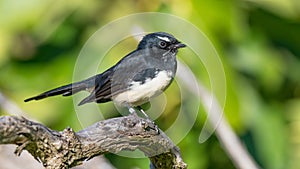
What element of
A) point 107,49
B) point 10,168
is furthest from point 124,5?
point 10,168

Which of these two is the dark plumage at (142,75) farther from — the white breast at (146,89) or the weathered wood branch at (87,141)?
the weathered wood branch at (87,141)

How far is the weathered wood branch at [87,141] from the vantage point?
193 centimetres

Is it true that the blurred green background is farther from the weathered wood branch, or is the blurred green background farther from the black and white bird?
the weathered wood branch

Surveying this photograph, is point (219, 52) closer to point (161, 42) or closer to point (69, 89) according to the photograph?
point (161, 42)


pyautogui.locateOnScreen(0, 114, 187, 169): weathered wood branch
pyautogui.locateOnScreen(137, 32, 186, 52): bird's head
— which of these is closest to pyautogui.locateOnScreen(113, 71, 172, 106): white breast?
pyautogui.locateOnScreen(137, 32, 186, 52): bird's head

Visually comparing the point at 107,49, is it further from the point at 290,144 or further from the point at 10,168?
the point at 290,144

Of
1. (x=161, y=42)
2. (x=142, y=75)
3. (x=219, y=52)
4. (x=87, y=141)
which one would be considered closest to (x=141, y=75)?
(x=142, y=75)

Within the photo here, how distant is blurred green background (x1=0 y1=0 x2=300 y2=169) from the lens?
3.01 m

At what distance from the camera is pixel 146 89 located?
2.76 meters

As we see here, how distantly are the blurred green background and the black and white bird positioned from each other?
0.73 ft

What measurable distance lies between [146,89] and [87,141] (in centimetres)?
60

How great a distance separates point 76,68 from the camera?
10.4 ft

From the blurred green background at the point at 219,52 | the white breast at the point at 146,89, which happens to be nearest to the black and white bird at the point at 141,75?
the white breast at the point at 146,89

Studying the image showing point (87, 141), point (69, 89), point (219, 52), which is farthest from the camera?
point (219, 52)
